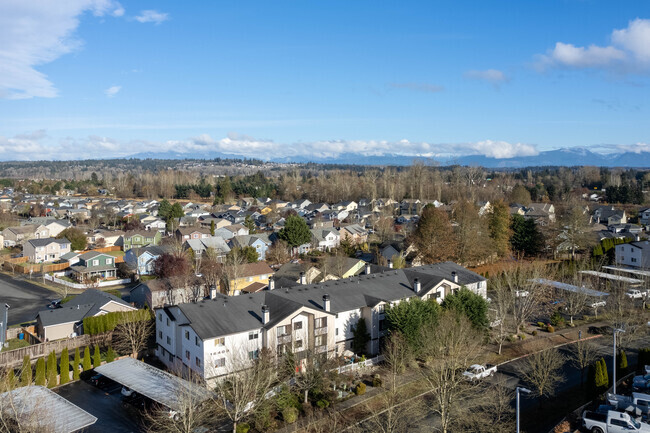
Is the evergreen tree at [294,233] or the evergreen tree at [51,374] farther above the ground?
the evergreen tree at [294,233]

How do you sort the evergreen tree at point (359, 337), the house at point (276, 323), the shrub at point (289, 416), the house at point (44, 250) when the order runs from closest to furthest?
the shrub at point (289, 416) < the house at point (276, 323) < the evergreen tree at point (359, 337) < the house at point (44, 250)

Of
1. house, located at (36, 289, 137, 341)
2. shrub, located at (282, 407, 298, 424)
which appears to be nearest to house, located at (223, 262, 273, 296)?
house, located at (36, 289, 137, 341)

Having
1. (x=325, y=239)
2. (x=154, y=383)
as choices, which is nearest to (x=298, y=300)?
(x=154, y=383)

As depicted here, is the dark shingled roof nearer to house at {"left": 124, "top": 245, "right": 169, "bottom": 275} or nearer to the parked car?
the parked car

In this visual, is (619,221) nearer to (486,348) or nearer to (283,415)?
(486,348)

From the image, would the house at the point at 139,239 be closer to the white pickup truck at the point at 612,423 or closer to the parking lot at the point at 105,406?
the parking lot at the point at 105,406

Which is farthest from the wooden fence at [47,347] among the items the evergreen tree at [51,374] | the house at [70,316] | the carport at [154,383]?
the carport at [154,383]

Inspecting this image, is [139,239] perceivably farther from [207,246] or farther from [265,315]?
[265,315]
